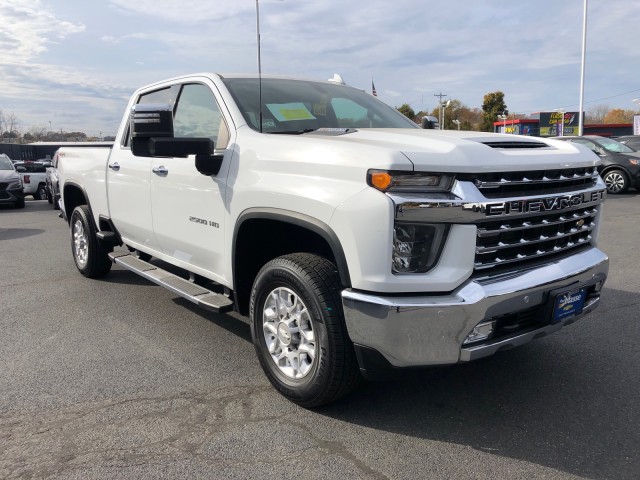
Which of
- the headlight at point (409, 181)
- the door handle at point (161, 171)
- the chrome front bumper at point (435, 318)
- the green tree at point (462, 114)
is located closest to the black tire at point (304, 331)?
the chrome front bumper at point (435, 318)

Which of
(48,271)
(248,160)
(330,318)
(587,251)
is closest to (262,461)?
(330,318)

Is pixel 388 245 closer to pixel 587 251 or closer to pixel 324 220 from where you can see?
pixel 324 220

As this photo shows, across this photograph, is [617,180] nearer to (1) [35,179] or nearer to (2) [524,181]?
(2) [524,181]

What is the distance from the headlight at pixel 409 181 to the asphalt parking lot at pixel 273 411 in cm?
126

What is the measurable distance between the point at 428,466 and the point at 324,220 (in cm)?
131

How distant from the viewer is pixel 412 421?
3.09m

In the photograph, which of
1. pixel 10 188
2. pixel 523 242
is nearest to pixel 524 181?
pixel 523 242

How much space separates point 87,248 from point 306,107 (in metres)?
3.54

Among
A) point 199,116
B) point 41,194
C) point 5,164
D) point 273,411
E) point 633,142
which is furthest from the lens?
point 41,194

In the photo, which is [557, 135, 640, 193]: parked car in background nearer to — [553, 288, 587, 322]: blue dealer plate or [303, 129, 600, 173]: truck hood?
[303, 129, 600, 173]: truck hood

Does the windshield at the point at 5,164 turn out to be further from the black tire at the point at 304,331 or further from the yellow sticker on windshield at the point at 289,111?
the black tire at the point at 304,331

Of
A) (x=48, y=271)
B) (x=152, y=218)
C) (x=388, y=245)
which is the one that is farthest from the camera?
(x=48, y=271)

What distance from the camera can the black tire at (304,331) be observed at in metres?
2.88

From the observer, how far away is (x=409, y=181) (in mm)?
2627
